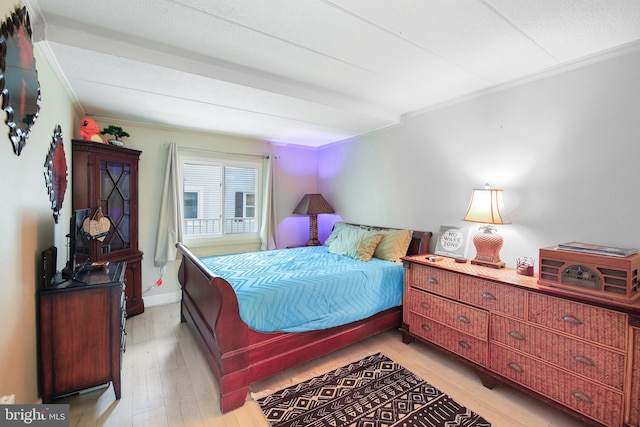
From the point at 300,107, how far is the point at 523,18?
1.77m

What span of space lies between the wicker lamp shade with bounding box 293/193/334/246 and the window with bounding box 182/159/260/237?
73 centimetres

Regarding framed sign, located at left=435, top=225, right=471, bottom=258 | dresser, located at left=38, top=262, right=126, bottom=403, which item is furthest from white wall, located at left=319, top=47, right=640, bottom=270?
dresser, located at left=38, top=262, right=126, bottom=403

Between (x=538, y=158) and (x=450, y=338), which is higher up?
(x=538, y=158)

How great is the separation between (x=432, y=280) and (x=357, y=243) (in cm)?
98

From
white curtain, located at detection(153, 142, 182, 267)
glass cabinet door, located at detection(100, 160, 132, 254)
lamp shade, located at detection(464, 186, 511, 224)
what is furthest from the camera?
white curtain, located at detection(153, 142, 182, 267)

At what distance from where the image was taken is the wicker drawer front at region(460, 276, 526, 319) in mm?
1895

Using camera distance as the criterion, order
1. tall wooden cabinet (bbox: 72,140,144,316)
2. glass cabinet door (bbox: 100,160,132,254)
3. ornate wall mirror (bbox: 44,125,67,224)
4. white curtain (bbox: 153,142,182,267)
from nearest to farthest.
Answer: ornate wall mirror (bbox: 44,125,67,224) → tall wooden cabinet (bbox: 72,140,144,316) → glass cabinet door (bbox: 100,160,132,254) → white curtain (bbox: 153,142,182,267)

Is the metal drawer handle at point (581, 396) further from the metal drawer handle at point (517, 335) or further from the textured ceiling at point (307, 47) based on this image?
the textured ceiling at point (307, 47)

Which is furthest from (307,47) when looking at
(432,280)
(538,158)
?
(432,280)

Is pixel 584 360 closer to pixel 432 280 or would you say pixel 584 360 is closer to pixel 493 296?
pixel 493 296

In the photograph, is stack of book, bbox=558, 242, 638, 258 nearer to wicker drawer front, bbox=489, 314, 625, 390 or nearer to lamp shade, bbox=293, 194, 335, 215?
wicker drawer front, bbox=489, 314, 625, 390

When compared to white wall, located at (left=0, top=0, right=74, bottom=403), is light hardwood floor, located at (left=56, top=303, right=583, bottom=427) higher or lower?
lower

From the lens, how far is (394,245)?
3.08m

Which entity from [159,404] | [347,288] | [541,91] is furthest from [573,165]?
[159,404]
